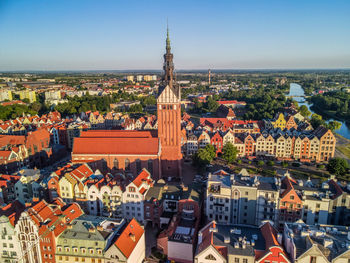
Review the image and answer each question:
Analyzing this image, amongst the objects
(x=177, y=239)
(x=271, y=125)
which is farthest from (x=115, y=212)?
(x=271, y=125)

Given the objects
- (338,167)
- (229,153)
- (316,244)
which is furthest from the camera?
(229,153)

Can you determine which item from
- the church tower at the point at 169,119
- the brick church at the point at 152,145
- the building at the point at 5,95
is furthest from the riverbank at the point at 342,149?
the building at the point at 5,95

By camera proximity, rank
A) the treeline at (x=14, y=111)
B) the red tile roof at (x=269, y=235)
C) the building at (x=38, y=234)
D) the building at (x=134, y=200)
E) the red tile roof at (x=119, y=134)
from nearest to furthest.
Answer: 1. the red tile roof at (x=269, y=235)
2. the building at (x=38, y=234)
3. the building at (x=134, y=200)
4. the red tile roof at (x=119, y=134)
5. the treeline at (x=14, y=111)

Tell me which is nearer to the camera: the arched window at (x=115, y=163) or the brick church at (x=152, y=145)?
the brick church at (x=152, y=145)

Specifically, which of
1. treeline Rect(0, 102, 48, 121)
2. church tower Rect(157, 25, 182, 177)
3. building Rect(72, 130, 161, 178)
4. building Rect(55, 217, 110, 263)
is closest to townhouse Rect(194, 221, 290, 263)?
building Rect(55, 217, 110, 263)

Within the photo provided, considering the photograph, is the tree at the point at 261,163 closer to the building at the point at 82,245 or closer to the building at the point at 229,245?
the building at the point at 229,245

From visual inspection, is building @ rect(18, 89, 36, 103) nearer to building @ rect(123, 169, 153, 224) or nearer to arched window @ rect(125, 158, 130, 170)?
arched window @ rect(125, 158, 130, 170)

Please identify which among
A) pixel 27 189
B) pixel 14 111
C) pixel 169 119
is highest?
pixel 169 119

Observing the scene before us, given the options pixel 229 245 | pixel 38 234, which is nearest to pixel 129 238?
pixel 38 234

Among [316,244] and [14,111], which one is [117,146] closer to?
[316,244]
